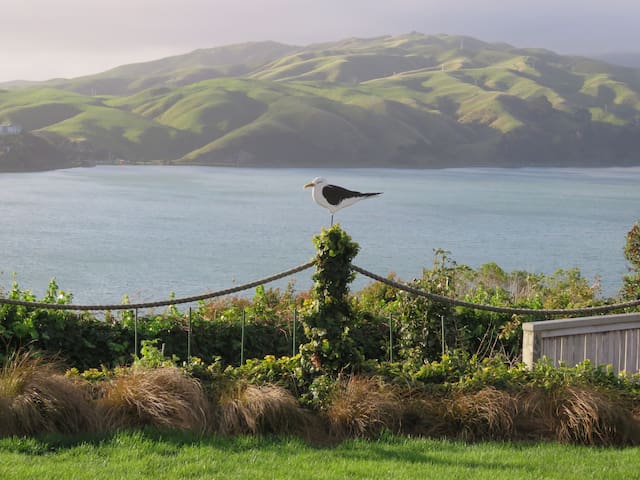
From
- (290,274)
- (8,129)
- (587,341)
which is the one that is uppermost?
(8,129)

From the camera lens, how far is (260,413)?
6.24 m

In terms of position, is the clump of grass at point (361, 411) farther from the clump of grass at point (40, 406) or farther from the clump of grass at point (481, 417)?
the clump of grass at point (40, 406)

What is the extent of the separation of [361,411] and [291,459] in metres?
1.03

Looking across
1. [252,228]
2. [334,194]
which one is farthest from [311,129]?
[334,194]

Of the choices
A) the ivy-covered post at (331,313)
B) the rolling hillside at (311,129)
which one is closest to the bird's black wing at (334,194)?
the ivy-covered post at (331,313)

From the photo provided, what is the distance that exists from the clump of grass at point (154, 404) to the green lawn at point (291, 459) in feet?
0.74

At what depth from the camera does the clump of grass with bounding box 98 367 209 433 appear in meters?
6.13

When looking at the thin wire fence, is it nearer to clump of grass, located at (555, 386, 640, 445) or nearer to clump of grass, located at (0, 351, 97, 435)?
clump of grass, located at (555, 386, 640, 445)

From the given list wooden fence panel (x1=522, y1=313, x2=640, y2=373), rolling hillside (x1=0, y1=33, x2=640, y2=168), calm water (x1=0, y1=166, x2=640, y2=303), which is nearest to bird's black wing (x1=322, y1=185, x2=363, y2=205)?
wooden fence panel (x1=522, y1=313, x2=640, y2=373)

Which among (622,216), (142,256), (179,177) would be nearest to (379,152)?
(179,177)

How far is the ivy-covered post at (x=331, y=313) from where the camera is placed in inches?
283

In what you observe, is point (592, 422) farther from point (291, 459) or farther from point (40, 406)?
point (40, 406)

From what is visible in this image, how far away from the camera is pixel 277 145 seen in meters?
152

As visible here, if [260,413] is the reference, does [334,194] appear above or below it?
above
